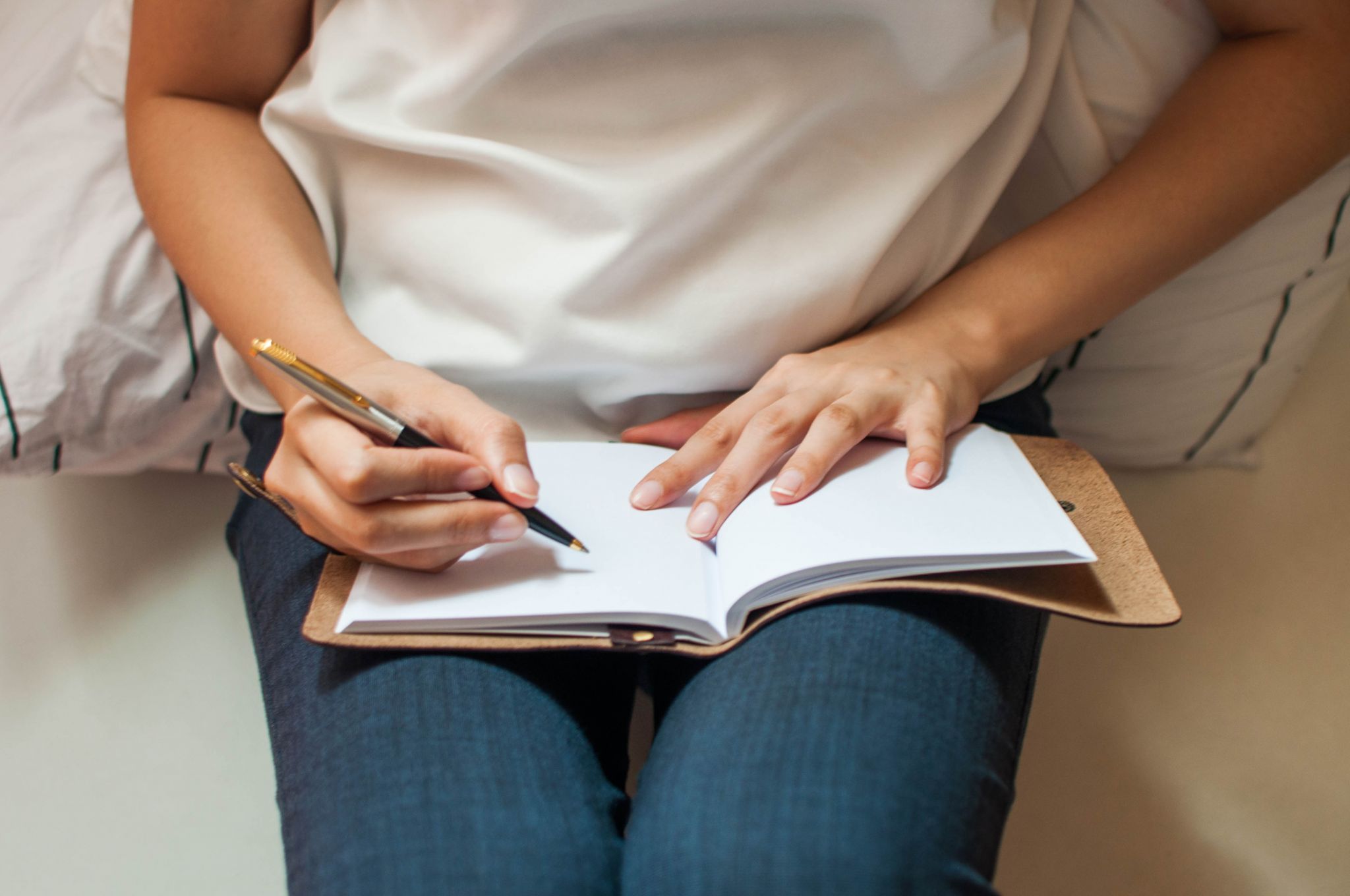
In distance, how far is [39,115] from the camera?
89 cm

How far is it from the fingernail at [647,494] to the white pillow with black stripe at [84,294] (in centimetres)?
49

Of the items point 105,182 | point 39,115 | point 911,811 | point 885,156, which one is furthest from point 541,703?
point 39,115

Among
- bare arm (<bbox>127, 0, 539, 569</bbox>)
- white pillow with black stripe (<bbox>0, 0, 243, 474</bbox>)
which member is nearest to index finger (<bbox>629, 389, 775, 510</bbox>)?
bare arm (<bbox>127, 0, 539, 569</bbox>)

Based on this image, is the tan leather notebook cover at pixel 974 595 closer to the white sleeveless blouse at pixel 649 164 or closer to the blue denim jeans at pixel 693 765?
the blue denim jeans at pixel 693 765

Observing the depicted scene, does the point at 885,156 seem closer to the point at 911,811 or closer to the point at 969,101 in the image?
the point at 969,101

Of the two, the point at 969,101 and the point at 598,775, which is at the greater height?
the point at 969,101

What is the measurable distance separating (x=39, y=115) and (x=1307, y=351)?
133 centimetres

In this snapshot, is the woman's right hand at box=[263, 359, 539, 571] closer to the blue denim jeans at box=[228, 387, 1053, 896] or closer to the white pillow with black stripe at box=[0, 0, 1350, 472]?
the blue denim jeans at box=[228, 387, 1053, 896]

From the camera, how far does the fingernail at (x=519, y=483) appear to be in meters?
0.55

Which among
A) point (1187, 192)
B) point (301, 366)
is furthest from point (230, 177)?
point (1187, 192)

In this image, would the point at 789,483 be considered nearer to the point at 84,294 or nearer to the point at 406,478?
the point at 406,478

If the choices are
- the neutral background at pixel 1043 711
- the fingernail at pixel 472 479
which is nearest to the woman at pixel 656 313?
the fingernail at pixel 472 479

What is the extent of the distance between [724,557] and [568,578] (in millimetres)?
103

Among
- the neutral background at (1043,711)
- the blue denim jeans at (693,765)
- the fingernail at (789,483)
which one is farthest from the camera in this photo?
the neutral background at (1043,711)
